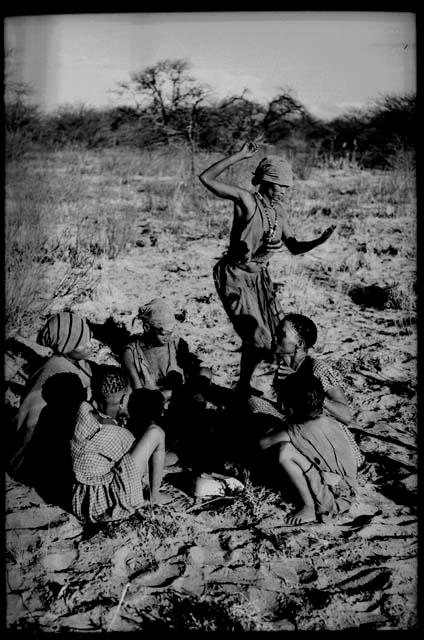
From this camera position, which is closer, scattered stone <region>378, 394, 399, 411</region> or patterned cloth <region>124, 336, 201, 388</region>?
patterned cloth <region>124, 336, 201, 388</region>

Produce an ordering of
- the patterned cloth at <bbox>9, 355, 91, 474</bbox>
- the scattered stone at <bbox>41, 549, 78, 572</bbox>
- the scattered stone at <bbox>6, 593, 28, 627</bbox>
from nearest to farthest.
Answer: the scattered stone at <bbox>6, 593, 28, 627</bbox>, the scattered stone at <bbox>41, 549, 78, 572</bbox>, the patterned cloth at <bbox>9, 355, 91, 474</bbox>

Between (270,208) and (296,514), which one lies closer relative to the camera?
(296,514)

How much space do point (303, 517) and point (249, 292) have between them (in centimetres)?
160

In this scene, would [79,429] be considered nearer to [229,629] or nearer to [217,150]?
[229,629]

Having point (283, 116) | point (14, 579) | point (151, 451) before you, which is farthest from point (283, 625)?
point (283, 116)

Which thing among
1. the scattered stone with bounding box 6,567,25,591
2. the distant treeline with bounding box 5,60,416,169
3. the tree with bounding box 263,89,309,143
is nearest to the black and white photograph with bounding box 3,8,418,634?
the scattered stone with bounding box 6,567,25,591

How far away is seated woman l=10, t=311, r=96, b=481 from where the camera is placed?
11.1ft

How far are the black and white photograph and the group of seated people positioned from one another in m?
0.01

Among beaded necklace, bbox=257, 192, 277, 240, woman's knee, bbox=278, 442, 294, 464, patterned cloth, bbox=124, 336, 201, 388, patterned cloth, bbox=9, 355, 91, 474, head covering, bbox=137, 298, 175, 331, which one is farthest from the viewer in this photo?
beaded necklace, bbox=257, 192, 277, 240

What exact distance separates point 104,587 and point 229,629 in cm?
61

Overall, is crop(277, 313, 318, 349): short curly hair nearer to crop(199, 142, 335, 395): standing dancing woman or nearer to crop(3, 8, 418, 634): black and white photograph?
crop(3, 8, 418, 634): black and white photograph

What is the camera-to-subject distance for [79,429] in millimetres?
3035

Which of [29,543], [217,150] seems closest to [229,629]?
[29,543]

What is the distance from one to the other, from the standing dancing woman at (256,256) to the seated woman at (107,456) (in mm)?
1331
